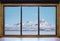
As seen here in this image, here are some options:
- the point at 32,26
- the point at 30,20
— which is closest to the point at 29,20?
the point at 30,20

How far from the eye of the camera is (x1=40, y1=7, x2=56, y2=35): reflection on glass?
368 inches

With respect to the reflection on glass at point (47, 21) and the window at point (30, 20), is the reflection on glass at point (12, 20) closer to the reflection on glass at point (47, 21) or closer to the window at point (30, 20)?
the window at point (30, 20)

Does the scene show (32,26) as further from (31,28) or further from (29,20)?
(29,20)

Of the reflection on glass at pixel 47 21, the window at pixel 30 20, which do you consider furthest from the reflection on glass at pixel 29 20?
the reflection on glass at pixel 47 21

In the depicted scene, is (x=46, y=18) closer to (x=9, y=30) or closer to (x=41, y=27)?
(x=41, y=27)

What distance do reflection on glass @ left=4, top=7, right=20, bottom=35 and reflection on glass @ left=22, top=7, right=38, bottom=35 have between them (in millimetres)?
387

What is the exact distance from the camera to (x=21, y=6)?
924 cm

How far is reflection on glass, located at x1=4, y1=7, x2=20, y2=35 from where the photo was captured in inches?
368

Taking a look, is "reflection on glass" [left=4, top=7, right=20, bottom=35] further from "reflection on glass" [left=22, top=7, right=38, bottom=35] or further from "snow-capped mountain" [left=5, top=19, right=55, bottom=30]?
"reflection on glass" [left=22, top=7, right=38, bottom=35]

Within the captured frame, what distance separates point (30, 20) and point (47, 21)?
1.10 metres


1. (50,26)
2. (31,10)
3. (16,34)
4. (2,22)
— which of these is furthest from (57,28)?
(2,22)

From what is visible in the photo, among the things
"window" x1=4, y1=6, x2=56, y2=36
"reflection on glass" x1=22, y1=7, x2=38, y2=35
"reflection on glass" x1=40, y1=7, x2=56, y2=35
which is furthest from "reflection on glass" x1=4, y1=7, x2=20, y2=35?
"reflection on glass" x1=40, y1=7, x2=56, y2=35

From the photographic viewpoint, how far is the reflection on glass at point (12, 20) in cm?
935

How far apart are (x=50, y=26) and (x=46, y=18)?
0.58 metres
